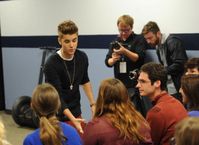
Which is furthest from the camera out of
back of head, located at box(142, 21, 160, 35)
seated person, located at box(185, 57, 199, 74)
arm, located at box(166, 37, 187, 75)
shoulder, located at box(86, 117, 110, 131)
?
back of head, located at box(142, 21, 160, 35)

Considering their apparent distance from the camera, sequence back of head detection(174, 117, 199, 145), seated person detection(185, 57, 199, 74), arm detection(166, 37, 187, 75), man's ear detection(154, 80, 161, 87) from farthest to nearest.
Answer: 1. arm detection(166, 37, 187, 75)
2. seated person detection(185, 57, 199, 74)
3. man's ear detection(154, 80, 161, 87)
4. back of head detection(174, 117, 199, 145)

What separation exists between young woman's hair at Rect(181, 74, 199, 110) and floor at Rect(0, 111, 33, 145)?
9.87 ft

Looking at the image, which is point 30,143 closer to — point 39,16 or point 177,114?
point 177,114

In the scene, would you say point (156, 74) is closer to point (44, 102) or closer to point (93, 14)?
point (44, 102)

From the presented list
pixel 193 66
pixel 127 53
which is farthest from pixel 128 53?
pixel 193 66

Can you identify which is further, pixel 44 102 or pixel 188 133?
pixel 44 102

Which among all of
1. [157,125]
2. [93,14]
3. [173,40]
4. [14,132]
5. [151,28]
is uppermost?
[93,14]

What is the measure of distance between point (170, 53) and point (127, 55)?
491 millimetres

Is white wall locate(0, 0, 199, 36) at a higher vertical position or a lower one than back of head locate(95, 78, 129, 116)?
higher

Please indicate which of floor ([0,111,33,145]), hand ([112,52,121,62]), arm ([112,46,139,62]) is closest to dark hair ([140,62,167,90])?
arm ([112,46,139,62])

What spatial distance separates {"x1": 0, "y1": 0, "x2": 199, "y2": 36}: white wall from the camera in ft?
14.8

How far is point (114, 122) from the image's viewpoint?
212cm

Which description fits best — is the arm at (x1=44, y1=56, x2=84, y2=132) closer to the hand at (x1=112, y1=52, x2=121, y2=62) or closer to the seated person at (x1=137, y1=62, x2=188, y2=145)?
Result: the seated person at (x1=137, y1=62, x2=188, y2=145)

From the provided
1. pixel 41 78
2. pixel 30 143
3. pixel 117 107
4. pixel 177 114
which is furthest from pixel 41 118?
pixel 41 78
